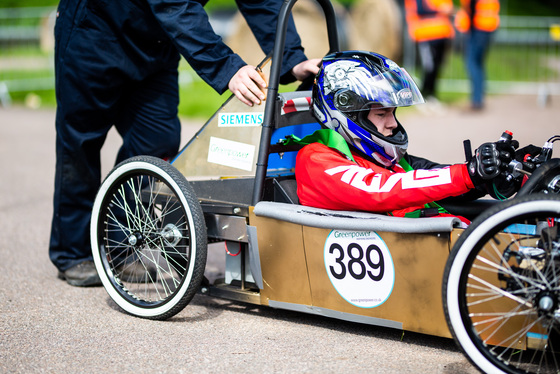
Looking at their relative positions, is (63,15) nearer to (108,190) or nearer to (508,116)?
(108,190)

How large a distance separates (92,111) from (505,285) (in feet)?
8.12

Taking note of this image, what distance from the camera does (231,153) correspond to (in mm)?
3871

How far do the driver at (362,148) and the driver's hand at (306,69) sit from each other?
0.33 metres

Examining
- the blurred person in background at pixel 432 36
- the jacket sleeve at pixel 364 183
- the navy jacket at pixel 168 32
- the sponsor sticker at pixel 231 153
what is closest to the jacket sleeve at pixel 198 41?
the navy jacket at pixel 168 32

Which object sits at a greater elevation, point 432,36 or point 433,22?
point 433,22

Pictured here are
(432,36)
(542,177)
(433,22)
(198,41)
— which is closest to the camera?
A: (542,177)

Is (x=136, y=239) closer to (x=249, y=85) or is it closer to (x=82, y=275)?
(x=82, y=275)

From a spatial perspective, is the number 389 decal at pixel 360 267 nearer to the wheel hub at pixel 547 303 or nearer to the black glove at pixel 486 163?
the black glove at pixel 486 163

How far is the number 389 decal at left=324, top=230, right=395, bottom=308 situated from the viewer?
10.8ft

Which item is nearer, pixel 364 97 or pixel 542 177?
pixel 542 177

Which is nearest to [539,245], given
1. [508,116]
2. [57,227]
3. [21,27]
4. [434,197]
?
[434,197]

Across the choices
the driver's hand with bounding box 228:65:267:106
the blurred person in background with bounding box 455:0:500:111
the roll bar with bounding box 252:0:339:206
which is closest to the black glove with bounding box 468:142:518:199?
the roll bar with bounding box 252:0:339:206

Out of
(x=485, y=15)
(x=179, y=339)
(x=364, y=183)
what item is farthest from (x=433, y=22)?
(x=179, y=339)

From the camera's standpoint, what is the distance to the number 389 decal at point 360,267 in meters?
3.28
